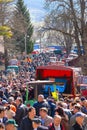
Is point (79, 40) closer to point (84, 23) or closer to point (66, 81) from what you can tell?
point (84, 23)

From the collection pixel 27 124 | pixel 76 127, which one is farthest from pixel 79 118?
pixel 27 124

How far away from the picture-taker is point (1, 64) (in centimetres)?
7562

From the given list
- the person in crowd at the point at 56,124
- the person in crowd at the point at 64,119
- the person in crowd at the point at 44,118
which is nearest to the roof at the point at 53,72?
the person in crowd at the point at 64,119

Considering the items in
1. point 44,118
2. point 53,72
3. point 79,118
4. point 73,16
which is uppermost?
point 73,16

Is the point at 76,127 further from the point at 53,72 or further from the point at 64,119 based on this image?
the point at 53,72

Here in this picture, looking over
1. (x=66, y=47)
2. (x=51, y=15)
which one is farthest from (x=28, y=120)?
(x=66, y=47)

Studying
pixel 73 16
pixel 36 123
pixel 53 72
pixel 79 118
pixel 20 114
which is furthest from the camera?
pixel 73 16

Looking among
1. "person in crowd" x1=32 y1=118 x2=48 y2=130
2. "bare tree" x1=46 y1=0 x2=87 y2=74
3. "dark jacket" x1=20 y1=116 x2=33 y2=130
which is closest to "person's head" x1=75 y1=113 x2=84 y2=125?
"dark jacket" x1=20 y1=116 x2=33 y2=130

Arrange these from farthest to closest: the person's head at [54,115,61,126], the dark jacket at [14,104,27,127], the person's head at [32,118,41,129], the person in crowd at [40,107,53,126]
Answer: the dark jacket at [14,104,27,127], the person in crowd at [40,107,53,126], the person's head at [54,115,61,126], the person's head at [32,118,41,129]

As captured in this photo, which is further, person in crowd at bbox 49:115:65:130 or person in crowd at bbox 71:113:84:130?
person in crowd at bbox 71:113:84:130

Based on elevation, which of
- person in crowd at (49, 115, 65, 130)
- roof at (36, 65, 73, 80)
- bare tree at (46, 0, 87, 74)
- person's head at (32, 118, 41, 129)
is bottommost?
roof at (36, 65, 73, 80)

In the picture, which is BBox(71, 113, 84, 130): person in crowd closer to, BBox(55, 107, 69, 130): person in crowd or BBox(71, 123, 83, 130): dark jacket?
BBox(71, 123, 83, 130): dark jacket

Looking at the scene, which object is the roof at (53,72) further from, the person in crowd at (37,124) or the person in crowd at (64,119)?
the person in crowd at (37,124)

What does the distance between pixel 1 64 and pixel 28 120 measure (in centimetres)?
6424
